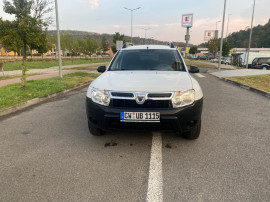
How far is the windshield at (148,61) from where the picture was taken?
4141 mm

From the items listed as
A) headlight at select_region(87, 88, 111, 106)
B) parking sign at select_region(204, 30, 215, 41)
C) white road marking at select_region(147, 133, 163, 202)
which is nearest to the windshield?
headlight at select_region(87, 88, 111, 106)

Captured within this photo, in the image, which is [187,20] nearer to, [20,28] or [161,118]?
[20,28]

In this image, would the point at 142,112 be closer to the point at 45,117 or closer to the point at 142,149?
the point at 142,149

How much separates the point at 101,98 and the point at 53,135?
1.48 m

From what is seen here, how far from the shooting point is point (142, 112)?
287cm

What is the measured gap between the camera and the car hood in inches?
119

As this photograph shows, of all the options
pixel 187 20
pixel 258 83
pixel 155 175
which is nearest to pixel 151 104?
pixel 155 175

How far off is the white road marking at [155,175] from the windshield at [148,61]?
1566 mm

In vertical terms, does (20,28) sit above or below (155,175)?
above

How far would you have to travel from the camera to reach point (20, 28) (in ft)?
23.2

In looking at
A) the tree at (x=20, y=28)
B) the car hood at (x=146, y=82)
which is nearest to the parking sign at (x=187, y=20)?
the tree at (x=20, y=28)

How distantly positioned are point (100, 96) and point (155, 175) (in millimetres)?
1415

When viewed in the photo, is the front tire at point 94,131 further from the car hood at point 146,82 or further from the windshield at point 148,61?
the windshield at point 148,61

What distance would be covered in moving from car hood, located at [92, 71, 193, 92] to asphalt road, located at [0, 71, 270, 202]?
995 millimetres
